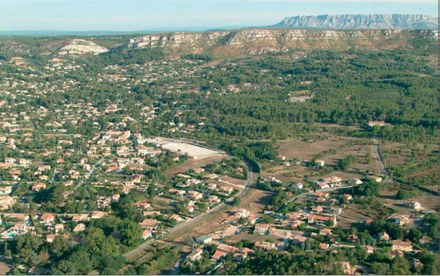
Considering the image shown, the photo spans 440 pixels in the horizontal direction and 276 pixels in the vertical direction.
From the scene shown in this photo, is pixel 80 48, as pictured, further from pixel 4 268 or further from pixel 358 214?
pixel 4 268

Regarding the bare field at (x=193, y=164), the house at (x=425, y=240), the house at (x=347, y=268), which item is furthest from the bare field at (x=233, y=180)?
the house at (x=347, y=268)

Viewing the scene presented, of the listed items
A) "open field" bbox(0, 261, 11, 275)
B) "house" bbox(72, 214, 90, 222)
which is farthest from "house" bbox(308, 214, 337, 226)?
"open field" bbox(0, 261, 11, 275)

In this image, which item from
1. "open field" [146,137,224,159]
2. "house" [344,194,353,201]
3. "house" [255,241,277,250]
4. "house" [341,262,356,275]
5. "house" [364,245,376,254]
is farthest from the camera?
"open field" [146,137,224,159]

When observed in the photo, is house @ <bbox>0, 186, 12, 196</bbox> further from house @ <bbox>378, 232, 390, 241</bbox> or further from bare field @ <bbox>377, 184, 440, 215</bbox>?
bare field @ <bbox>377, 184, 440, 215</bbox>

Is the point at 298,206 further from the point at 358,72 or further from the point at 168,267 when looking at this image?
the point at 358,72

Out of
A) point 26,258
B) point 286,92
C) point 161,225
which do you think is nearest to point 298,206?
point 161,225

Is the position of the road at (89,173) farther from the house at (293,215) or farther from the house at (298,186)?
the house at (298,186)
